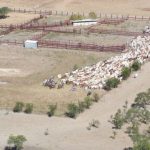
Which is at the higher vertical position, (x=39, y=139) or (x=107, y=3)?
(x=107, y=3)

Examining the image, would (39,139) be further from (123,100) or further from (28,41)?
(28,41)

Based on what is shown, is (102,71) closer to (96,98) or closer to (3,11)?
(96,98)

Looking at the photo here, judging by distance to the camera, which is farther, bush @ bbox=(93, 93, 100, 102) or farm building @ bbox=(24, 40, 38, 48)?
farm building @ bbox=(24, 40, 38, 48)

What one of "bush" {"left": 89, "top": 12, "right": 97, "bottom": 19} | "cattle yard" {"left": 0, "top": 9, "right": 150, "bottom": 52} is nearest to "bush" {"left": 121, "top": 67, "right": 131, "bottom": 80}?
"cattle yard" {"left": 0, "top": 9, "right": 150, "bottom": 52}

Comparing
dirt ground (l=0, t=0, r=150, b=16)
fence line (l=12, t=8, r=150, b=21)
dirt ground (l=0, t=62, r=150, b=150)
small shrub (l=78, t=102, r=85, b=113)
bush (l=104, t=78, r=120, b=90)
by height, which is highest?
dirt ground (l=0, t=0, r=150, b=16)

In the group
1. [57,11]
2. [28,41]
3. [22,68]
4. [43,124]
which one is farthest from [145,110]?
[57,11]

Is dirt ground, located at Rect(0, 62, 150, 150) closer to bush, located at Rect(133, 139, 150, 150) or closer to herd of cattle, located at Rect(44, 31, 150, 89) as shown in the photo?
bush, located at Rect(133, 139, 150, 150)

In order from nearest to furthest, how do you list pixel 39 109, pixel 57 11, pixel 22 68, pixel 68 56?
pixel 39 109, pixel 22 68, pixel 68 56, pixel 57 11
